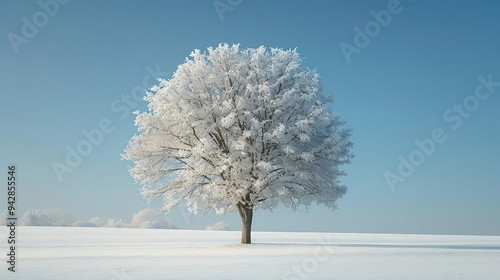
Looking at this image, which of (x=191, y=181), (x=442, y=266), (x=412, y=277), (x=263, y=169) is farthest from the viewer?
(x=191, y=181)

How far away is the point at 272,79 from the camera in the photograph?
33.2m

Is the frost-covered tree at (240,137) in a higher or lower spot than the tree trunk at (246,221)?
higher

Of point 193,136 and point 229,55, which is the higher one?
point 229,55

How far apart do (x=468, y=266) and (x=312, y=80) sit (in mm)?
18070

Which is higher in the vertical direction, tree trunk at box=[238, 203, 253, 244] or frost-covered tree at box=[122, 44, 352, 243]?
frost-covered tree at box=[122, 44, 352, 243]

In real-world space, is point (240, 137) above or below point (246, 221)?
above

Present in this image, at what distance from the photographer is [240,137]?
31.5 metres

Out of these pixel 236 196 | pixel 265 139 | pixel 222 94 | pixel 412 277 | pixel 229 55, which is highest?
pixel 229 55

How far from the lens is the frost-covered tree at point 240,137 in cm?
3148

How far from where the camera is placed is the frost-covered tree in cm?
3148

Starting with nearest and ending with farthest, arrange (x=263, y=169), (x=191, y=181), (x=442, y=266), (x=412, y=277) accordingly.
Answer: (x=412, y=277), (x=442, y=266), (x=263, y=169), (x=191, y=181)

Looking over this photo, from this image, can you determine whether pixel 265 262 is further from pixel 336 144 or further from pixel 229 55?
pixel 229 55

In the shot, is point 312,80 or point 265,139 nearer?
point 265,139

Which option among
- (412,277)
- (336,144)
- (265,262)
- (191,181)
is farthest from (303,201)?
(412,277)
